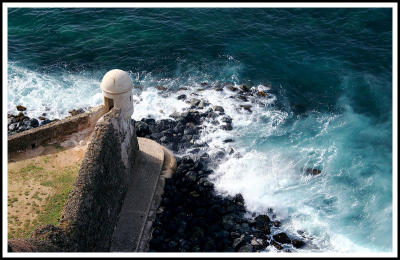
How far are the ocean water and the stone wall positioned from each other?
30.8 feet

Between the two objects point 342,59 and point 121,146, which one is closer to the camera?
point 121,146

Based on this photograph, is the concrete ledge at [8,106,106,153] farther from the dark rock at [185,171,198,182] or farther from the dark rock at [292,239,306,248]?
the dark rock at [292,239,306,248]

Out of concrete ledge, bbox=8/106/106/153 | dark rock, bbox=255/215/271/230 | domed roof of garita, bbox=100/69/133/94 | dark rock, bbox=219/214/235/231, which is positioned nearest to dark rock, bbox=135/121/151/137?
concrete ledge, bbox=8/106/106/153

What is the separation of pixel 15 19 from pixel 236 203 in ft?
128

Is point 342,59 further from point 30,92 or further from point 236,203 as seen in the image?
point 30,92

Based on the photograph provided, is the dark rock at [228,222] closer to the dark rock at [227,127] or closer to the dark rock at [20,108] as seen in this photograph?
the dark rock at [227,127]

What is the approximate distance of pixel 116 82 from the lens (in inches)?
1038

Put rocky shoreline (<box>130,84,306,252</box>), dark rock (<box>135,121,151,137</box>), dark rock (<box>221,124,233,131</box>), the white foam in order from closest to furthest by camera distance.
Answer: rocky shoreline (<box>130,84,306,252</box>)
dark rock (<box>135,121,151,137</box>)
dark rock (<box>221,124,233,131</box>)
the white foam

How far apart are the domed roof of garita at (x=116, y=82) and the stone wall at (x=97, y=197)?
1.33 m

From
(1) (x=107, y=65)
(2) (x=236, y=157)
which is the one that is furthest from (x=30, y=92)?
(2) (x=236, y=157)

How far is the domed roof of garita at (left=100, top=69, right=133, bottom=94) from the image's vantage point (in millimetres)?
26359

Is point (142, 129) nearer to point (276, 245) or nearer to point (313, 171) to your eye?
point (313, 171)

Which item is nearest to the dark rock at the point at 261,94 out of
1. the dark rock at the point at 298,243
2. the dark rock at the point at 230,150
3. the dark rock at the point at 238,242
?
the dark rock at the point at 230,150

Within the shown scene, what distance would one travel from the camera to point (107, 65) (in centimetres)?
4631
